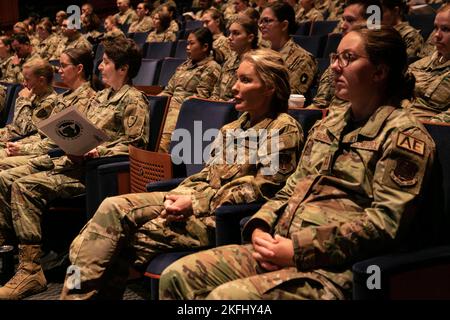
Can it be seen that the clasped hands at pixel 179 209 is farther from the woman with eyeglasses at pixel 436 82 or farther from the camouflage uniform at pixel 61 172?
the woman with eyeglasses at pixel 436 82

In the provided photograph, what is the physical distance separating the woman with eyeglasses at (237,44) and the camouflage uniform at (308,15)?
255 centimetres

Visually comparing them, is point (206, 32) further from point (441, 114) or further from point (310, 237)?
point (310, 237)

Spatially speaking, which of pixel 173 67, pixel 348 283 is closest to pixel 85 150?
pixel 348 283

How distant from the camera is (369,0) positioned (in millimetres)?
3020

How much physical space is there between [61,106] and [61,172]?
0.54 metres

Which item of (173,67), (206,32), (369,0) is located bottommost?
(173,67)

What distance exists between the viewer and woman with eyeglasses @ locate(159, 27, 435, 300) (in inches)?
Result: 50.5

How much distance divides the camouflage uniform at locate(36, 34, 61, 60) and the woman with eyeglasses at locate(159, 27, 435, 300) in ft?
20.7

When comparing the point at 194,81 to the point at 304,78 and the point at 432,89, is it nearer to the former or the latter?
the point at 304,78

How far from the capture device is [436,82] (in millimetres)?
2332

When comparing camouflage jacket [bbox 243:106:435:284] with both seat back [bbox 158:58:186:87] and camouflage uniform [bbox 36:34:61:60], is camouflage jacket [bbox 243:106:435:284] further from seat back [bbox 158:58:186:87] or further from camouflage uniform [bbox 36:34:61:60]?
camouflage uniform [bbox 36:34:61:60]

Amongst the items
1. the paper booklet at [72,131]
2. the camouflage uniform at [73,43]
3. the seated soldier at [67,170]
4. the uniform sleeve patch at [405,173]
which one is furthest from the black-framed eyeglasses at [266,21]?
the camouflage uniform at [73,43]

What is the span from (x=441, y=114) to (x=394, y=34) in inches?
35.3

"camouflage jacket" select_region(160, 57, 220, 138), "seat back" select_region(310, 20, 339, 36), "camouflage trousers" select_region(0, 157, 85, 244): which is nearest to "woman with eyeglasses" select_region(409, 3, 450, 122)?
"camouflage trousers" select_region(0, 157, 85, 244)
